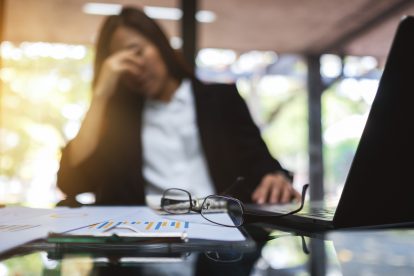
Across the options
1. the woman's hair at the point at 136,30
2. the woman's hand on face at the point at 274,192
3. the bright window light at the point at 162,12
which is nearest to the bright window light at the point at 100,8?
the bright window light at the point at 162,12

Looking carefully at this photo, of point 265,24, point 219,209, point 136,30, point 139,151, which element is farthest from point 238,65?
point 219,209

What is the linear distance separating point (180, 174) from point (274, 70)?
2465 millimetres

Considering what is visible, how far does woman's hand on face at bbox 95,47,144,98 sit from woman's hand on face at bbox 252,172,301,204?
2.23 feet

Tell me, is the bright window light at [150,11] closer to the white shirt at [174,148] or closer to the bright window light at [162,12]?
the bright window light at [162,12]

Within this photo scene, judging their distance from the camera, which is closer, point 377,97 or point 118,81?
point 377,97

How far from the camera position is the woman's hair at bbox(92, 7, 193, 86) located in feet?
4.52

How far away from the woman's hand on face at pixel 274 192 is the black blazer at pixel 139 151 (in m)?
0.21

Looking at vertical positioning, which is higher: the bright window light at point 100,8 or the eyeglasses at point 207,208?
the bright window light at point 100,8

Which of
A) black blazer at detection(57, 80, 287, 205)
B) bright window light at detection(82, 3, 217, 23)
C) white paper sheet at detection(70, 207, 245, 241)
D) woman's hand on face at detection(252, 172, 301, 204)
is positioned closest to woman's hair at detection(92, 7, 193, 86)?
black blazer at detection(57, 80, 287, 205)

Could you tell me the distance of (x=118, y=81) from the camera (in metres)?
1.34

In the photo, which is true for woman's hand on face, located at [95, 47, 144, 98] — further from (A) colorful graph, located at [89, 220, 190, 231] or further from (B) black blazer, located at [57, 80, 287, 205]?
(A) colorful graph, located at [89, 220, 190, 231]

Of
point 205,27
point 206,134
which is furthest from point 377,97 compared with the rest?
point 205,27

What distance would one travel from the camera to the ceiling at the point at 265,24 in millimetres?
2709

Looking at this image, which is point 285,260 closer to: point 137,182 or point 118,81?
point 137,182
